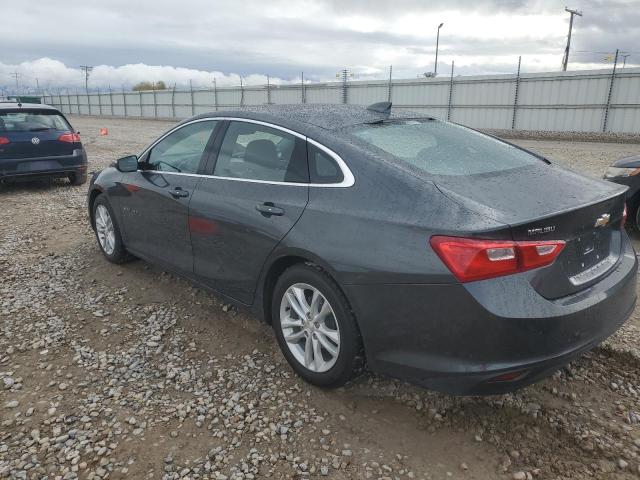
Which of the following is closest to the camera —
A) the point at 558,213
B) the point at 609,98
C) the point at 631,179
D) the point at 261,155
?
the point at 558,213

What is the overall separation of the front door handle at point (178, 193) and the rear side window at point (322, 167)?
122 cm

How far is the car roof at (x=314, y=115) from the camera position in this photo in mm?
3111

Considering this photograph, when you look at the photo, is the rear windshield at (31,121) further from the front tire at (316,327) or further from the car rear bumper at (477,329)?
the car rear bumper at (477,329)

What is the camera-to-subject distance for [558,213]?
7.58 ft

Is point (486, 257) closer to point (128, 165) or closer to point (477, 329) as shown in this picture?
point (477, 329)

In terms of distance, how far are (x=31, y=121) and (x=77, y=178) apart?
130 cm

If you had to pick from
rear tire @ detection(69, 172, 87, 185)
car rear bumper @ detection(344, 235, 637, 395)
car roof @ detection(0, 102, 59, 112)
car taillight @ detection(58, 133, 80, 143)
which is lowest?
rear tire @ detection(69, 172, 87, 185)

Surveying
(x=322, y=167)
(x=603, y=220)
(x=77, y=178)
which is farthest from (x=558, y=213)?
(x=77, y=178)

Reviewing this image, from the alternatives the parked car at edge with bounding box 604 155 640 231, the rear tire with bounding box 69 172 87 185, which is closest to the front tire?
the parked car at edge with bounding box 604 155 640 231

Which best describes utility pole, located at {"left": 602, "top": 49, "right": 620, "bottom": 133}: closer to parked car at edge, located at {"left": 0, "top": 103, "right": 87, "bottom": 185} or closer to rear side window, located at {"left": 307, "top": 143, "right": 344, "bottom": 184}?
parked car at edge, located at {"left": 0, "top": 103, "right": 87, "bottom": 185}

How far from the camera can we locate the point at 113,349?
3.52 m

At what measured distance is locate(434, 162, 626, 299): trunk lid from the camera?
7.38 feet

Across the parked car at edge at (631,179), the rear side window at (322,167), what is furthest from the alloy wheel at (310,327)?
the parked car at edge at (631,179)

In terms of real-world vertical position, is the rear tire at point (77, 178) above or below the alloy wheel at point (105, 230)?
below
